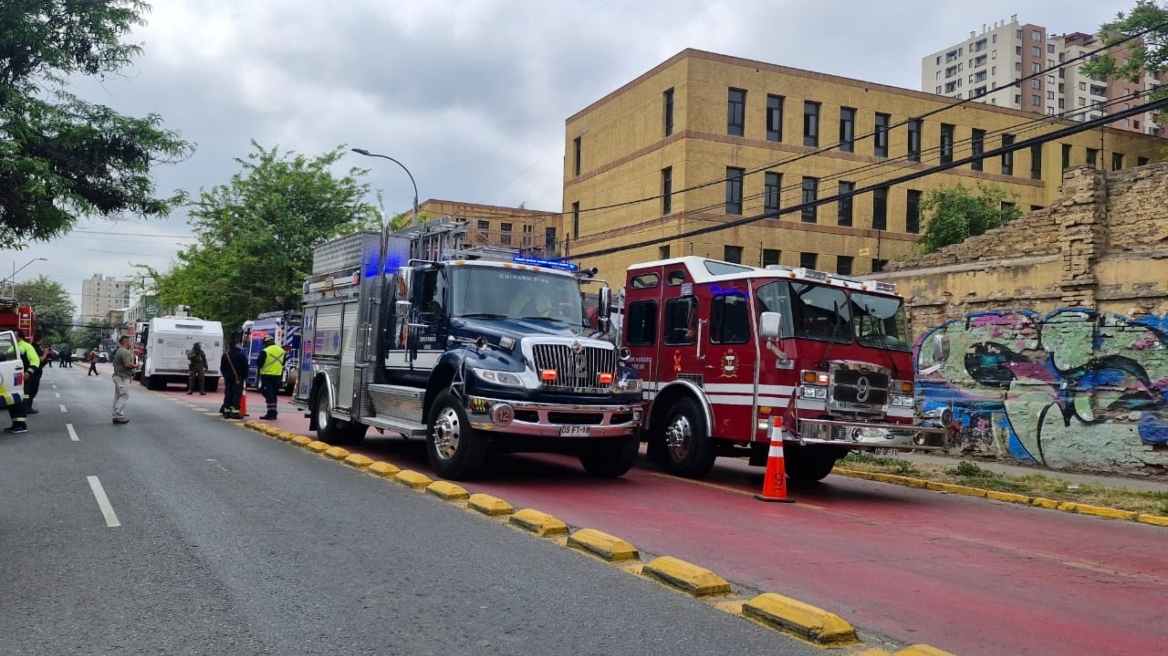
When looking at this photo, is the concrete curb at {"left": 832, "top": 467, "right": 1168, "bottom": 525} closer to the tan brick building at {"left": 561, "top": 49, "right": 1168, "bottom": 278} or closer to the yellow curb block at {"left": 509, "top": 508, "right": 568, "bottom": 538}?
the yellow curb block at {"left": 509, "top": 508, "right": 568, "bottom": 538}

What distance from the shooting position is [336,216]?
39250 mm

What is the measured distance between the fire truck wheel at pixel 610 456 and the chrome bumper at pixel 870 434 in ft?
6.88

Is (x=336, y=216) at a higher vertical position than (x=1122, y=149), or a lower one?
lower

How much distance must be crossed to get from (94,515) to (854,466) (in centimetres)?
1106

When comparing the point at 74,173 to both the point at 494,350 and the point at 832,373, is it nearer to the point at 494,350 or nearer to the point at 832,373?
the point at 494,350

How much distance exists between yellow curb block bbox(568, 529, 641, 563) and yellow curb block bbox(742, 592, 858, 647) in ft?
4.65

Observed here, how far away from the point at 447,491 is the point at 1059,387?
11097 mm

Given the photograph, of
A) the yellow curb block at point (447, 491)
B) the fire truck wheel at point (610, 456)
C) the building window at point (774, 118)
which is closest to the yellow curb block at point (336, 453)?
the yellow curb block at point (447, 491)

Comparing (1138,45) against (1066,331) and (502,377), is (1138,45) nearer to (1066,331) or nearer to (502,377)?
(1066,331)

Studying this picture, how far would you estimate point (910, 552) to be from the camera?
7691 mm

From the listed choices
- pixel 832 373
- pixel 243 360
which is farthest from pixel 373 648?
pixel 243 360

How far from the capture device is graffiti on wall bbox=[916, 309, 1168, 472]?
14.1 m

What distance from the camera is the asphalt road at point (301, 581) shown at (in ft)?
15.6

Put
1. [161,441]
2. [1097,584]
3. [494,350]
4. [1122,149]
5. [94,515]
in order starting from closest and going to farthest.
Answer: [1097,584], [94,515], [494,350], [161,441], [1122,149]
